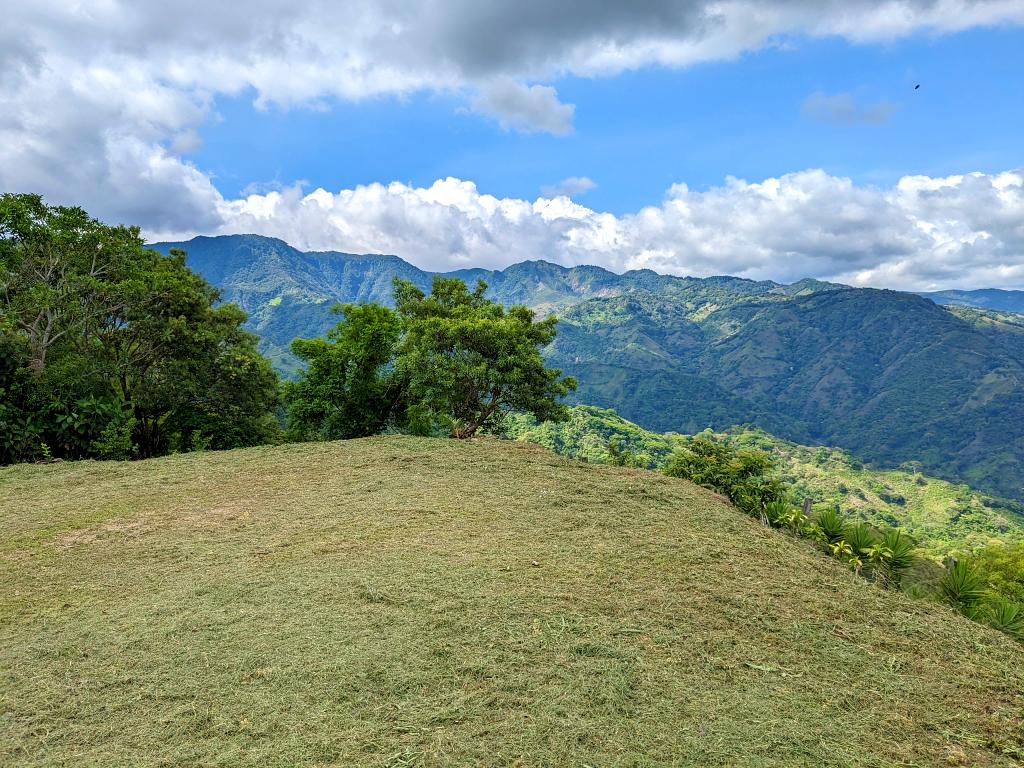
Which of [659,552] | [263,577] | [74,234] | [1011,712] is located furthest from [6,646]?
[74,234]

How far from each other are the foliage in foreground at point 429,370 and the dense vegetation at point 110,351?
242 cm

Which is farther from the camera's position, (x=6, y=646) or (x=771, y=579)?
(x=771, y=579)

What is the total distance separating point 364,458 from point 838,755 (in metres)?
10.5

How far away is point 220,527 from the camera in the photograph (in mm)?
8672

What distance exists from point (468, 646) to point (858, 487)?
503ft

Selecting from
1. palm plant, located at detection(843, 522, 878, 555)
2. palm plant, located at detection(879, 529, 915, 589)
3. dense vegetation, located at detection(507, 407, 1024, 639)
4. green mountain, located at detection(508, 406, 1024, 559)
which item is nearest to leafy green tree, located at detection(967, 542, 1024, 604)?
dense vegetation, located at detection(507, 407, 1024, 639)

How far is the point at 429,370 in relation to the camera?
16.9m

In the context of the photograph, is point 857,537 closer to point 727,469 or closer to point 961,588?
point 961,588

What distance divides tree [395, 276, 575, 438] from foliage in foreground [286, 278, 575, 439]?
33mm

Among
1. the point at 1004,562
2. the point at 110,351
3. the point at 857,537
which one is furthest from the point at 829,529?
the point at 1004,562

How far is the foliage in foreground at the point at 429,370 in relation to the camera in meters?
16.9

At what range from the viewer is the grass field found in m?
4.09

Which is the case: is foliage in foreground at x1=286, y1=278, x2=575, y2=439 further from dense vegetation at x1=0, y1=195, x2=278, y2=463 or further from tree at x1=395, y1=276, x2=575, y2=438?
dense vegetation at x1=0, y1=195, x2=278, y2=463

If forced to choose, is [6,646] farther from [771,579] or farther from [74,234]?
[74,234]
